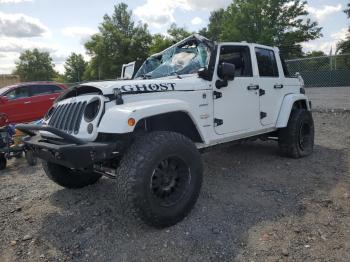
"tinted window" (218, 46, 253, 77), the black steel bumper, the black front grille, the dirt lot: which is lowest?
the dirt lot

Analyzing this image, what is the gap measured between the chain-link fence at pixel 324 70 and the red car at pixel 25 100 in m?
9.37

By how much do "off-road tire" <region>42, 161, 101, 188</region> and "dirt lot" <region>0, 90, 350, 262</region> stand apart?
12cm

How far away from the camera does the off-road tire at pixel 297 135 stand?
554cm

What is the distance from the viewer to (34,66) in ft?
207

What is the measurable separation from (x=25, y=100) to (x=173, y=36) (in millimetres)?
30705

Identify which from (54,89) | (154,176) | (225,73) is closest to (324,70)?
(54,89)

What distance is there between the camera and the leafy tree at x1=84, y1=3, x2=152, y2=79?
40062mm

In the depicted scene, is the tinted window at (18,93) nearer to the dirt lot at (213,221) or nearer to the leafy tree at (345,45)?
the dirt lot at (213,221)

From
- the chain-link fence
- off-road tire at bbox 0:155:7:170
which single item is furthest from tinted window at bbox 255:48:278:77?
the chain-link fence

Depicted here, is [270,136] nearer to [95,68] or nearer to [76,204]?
[76,204]

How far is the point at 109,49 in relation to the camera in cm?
4075

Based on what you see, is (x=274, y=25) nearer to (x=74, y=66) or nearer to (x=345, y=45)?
(x=345, y=45)

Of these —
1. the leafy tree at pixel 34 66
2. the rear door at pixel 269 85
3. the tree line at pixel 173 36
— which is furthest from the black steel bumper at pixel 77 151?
the leafy tree at pixel 34 66

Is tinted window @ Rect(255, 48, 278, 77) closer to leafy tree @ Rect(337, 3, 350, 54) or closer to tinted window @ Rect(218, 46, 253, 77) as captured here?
tinted window @ Rect(218, 46, 253, 77)
